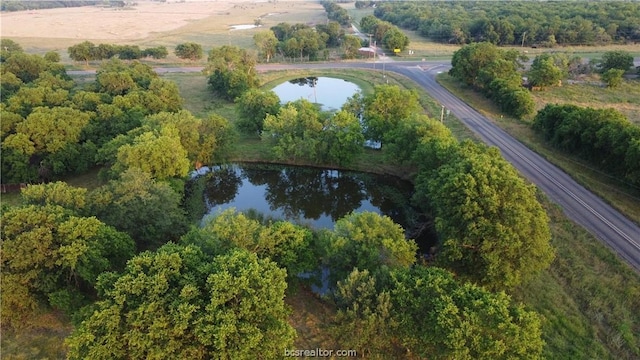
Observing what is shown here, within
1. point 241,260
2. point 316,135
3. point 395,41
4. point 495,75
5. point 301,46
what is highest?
point 395,41

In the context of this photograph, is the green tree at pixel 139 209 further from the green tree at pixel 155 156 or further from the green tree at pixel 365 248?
the green tree at pixel 365 248

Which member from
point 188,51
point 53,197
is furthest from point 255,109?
point 188,51

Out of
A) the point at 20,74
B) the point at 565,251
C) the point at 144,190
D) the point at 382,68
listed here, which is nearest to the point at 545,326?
the point at 565,251

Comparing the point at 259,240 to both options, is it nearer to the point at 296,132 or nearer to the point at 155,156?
the point at 155,156

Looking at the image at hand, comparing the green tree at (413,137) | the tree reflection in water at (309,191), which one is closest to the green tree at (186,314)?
the tree reflection in water at (309,191)

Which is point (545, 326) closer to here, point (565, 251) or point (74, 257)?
point (565, 251)
